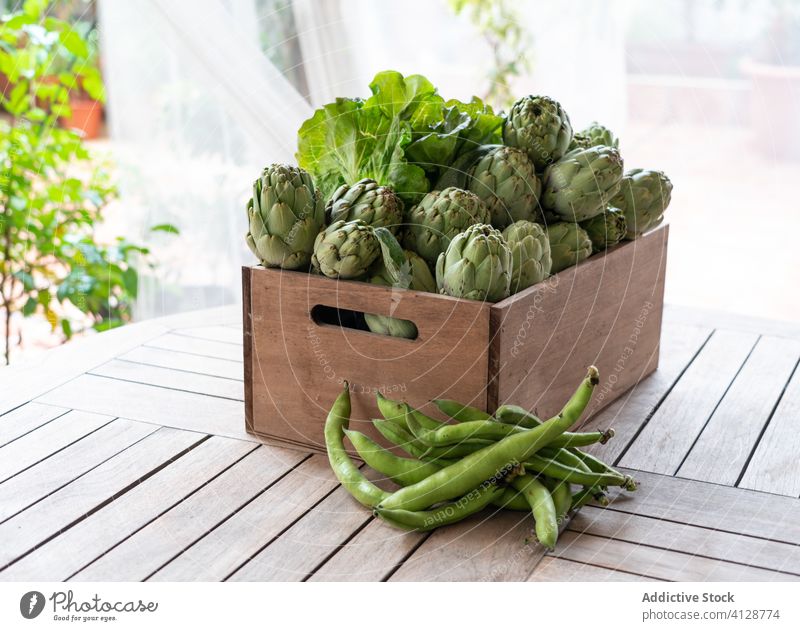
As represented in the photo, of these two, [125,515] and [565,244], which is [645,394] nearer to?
[565,244]

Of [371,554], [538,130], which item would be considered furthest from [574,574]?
[538,130]

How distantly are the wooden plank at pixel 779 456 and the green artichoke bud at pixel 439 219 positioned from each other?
505 mm

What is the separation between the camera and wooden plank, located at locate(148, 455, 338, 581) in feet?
3.70

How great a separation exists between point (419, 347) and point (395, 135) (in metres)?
0.35

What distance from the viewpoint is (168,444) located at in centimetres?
146

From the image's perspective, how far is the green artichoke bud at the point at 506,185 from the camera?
1461mm

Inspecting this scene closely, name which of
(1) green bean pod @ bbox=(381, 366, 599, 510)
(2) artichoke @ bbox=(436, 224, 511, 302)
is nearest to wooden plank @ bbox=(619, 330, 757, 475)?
(1) green bean pod @ bbox=(381, 366, 599, 510)

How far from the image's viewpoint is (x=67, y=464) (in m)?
1.39

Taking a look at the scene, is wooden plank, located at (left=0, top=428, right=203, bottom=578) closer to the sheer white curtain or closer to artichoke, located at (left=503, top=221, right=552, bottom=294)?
artichoke, located at (left=503, top=221, right=552, bottom=294)

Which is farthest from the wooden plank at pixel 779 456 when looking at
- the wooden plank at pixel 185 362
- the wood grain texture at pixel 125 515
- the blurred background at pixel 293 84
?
the blurred background at pixel 293 84

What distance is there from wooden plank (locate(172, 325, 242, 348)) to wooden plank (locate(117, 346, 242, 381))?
9 centimetres
